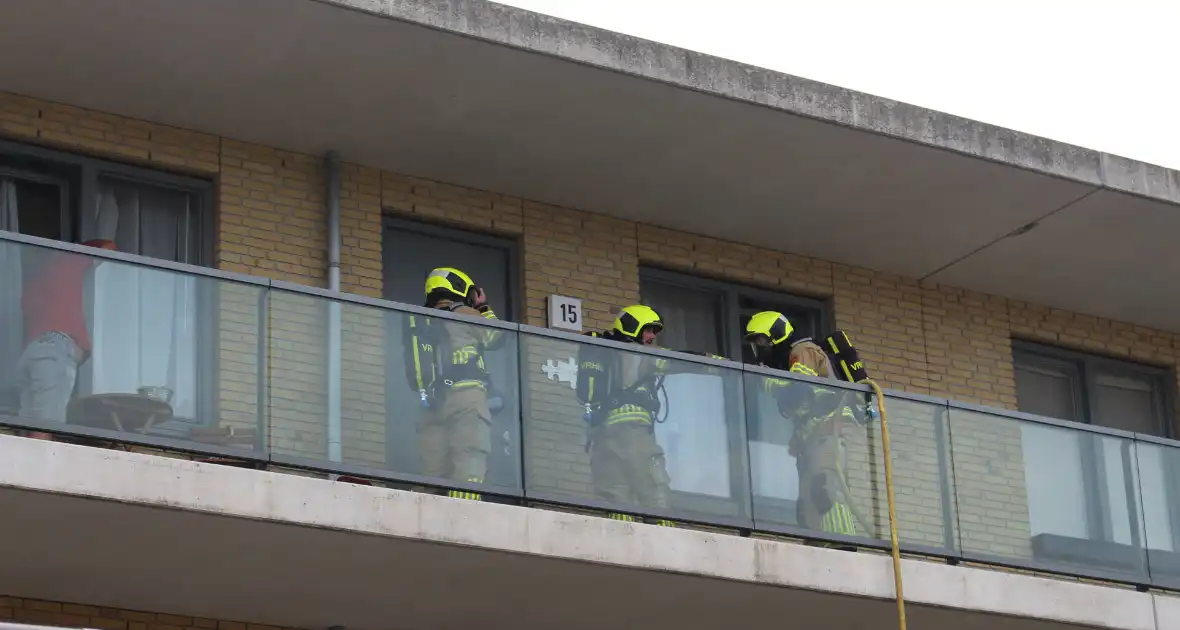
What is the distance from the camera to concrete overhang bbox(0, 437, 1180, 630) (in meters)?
11.8

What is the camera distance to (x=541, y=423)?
43.0ft

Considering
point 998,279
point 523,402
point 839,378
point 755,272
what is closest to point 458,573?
point 523,402

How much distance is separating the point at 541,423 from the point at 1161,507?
478 centimetres

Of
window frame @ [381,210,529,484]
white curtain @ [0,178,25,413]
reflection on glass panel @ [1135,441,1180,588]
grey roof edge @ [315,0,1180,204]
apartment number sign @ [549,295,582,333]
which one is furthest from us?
apartment number sign @ [549,295,582,333]

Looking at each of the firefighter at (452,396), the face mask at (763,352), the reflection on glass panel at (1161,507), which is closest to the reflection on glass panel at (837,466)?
the face mask at (763,352)

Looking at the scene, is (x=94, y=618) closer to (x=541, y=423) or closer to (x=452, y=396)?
(x=452, y=396)

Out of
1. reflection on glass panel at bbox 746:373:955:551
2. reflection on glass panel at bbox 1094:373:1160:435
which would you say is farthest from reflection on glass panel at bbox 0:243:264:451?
reflection on glass panel at bbox 1094:373:1160:435

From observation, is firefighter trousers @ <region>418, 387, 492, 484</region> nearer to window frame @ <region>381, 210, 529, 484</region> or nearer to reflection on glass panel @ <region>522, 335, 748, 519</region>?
reflection on glass panel @ <region>522, 335, 748, 519</region>

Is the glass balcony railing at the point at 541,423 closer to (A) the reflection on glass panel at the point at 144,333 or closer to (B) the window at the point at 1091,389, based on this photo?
(A) the reflection on glass panel at the point at 144,333

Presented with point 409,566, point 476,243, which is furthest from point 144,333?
point 476,243

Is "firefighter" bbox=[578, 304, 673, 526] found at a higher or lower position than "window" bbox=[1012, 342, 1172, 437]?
lower

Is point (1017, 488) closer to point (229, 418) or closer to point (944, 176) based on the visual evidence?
point (944, 176)

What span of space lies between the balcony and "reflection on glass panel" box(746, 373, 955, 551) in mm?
16

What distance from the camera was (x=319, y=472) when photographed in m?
12.6
